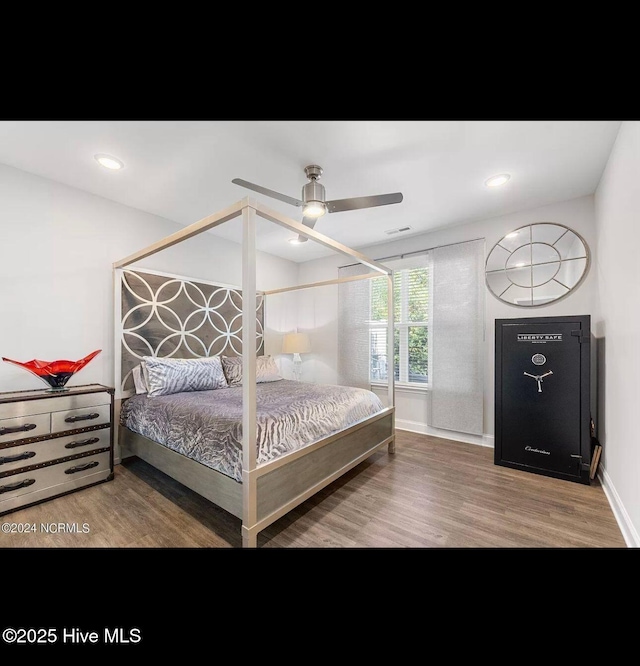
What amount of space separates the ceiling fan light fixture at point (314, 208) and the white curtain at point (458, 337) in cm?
195

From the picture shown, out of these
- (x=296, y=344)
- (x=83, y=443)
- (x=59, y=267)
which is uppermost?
(x=59, y=267)

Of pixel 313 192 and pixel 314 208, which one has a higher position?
pixel 313 192

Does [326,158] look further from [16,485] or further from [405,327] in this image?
[16,485]

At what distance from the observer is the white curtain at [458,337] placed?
3.22 metres

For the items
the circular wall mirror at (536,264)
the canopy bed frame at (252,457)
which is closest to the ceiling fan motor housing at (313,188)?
the canopy bed frame at (252,457)

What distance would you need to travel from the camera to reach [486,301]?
3.18 m

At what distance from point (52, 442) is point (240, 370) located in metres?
1.61

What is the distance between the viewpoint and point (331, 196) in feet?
8.29

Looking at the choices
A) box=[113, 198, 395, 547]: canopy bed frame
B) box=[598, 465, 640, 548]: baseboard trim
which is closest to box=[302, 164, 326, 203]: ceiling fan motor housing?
box=[113, 198, 395, 547]: canopy bed frame

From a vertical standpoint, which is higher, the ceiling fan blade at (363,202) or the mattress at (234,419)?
the ceiling fan blade at (363,202)

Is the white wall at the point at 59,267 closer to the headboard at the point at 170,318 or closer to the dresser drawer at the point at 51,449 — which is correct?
the headboard at the point at 170,318

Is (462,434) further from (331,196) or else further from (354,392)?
(331,196)

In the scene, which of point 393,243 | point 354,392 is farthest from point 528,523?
point 393,243

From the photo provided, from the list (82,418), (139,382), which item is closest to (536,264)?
(139,382)
